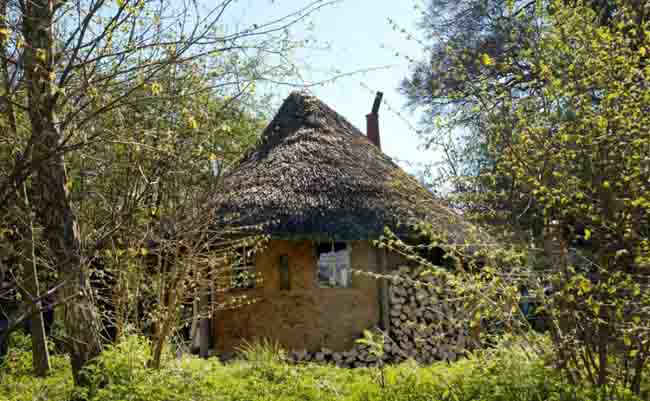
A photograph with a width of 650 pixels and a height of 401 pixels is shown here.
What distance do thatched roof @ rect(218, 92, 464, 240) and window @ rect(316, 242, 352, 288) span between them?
2.22 ft

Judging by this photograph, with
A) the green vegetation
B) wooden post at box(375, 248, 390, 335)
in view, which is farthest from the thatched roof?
the green vegetation

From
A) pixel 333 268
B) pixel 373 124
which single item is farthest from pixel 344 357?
pixel 373 124

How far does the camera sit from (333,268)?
875 cm

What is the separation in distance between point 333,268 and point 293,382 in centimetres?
365

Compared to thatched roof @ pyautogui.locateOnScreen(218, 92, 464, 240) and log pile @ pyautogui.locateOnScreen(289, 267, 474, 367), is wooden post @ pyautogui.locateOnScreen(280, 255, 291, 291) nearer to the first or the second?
thatched roof @ pyautogui.locateOnScreen(218, 92, 464, 240)

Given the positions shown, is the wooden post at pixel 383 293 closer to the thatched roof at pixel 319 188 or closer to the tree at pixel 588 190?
the thatched roof at pixel 319 188

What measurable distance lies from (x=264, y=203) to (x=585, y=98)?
539 cm

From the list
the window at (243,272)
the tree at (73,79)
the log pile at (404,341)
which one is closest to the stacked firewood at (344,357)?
the log pile at (404,341)

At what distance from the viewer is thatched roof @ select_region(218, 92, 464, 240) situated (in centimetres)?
809

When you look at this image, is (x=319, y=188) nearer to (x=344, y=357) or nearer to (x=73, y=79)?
(x=344, y=357)

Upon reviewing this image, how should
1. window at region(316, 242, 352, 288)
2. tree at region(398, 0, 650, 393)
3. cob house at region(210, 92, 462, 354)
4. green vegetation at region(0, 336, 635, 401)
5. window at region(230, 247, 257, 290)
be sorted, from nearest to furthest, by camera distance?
1. tree at region(398, 0, 650, 393)
2. green vegetation at region(0, 336, 635, 401)
3. window at region(230, 247, 257, 290)
4. cob house at region(210, 92, 462, 354)
5. window at region(316, 242, 352, 288)

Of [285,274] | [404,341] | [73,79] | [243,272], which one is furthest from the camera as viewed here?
[404,341]

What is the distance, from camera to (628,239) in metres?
3.53

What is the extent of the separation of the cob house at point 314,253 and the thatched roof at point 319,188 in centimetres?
2
